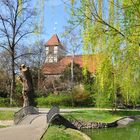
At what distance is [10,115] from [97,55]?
77.0 ft

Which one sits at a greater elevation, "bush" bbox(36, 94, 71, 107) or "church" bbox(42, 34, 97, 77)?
"church" bbox(42, 34, 97, 77)

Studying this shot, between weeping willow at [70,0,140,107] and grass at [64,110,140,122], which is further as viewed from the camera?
grass at [64,110,140,122]

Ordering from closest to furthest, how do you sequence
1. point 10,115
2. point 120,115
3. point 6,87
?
point 10,115, point 120,115, point 6,87

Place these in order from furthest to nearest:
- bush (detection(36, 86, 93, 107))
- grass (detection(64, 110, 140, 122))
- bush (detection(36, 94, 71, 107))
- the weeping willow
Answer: bush (detection(36, 86, 93, 107)) < bush (detection(36, 94, 71, 107)) < grass (detection(64, 110, 140, 122)) < the weeping willow

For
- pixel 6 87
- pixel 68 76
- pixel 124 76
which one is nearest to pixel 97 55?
pixel 124 76

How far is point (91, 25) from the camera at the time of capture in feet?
32.7

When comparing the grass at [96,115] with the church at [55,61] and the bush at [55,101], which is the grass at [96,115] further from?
the church at [55,61]

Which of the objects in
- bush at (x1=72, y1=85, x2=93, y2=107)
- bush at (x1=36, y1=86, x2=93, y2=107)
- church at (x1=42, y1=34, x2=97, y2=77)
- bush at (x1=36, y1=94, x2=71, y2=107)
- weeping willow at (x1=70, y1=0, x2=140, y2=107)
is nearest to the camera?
weeping willow at (x1=70, y1=0, x2=140, y2=107)

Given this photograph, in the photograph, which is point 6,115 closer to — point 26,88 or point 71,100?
point 26,88

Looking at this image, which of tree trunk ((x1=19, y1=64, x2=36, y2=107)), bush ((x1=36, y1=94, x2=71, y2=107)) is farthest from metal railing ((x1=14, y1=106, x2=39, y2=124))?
bush ((x1=36, y1=94, x2=71, y2=107))

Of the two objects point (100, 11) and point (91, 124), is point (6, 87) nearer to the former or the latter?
point (91, 124)

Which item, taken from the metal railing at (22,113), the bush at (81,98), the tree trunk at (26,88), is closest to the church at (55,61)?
the bush at (81,98)

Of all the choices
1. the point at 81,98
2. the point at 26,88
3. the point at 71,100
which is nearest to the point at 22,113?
the point at 26,88

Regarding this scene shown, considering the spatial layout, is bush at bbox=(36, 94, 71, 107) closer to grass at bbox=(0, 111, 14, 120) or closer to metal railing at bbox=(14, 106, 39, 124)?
grass at bbox=(0, 111, 14, 120)
